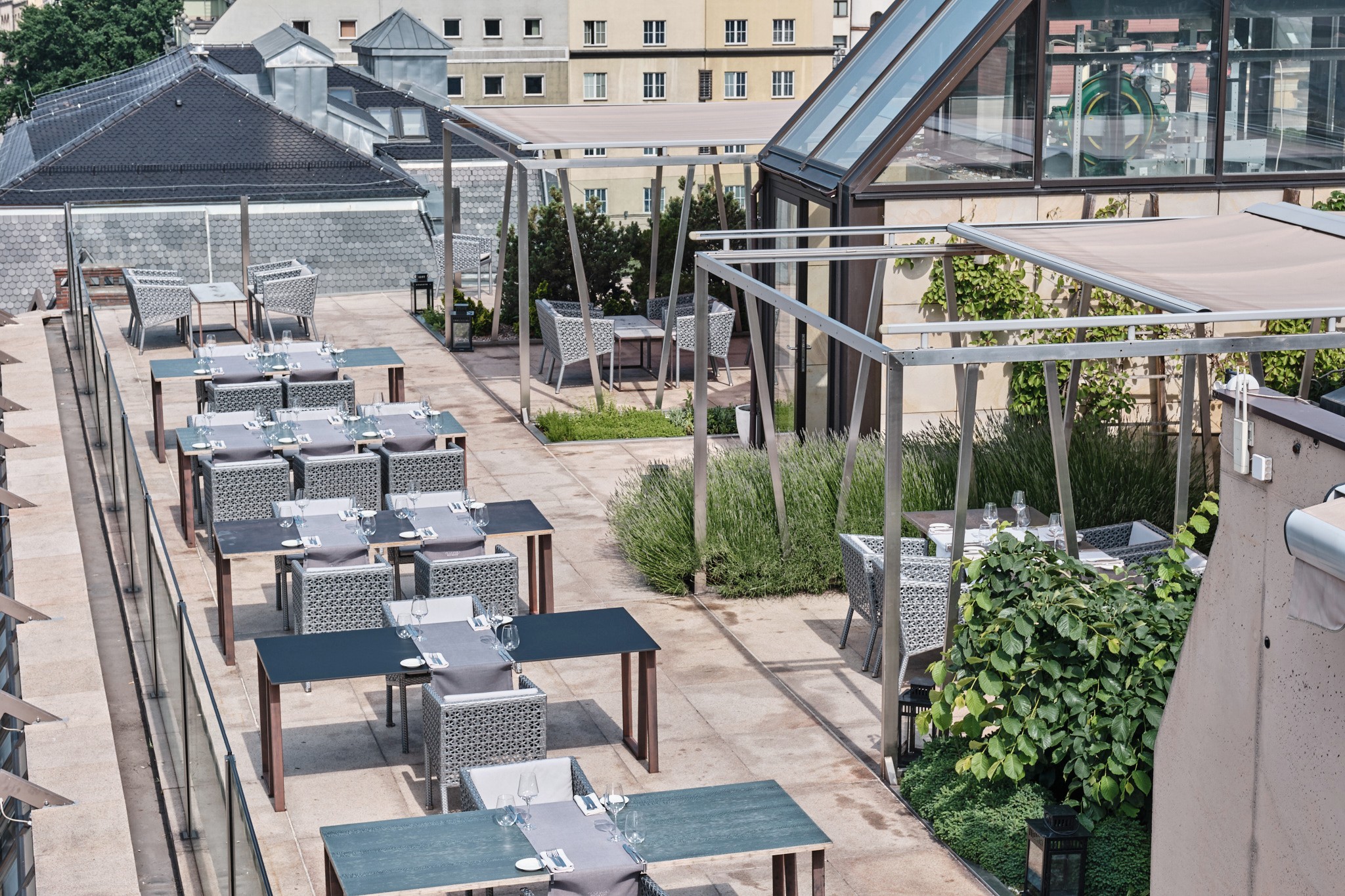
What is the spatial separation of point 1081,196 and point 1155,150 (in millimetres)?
805

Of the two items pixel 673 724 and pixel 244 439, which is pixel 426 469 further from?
pixel 673 724

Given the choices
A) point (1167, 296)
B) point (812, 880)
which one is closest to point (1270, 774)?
point (812, 880)

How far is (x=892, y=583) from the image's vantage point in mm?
9008

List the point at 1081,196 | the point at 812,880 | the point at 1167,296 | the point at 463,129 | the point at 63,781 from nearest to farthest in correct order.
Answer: the point at 812,880 → the point at 63,781 → the point at 1167,296 → the point at 1081,196 → the point at 463,129

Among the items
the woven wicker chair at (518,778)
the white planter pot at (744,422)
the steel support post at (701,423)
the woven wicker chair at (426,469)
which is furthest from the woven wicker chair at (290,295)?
the woven wicker chair at (518,778)

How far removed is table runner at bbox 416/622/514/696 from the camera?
8.58m

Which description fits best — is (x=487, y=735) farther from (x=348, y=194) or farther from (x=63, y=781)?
(x=348, y=194)

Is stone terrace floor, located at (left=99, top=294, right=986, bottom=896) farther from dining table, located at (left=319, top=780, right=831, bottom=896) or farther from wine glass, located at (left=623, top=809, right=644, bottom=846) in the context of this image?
wine glass, located at (left=623, top=809, right=644, bottom=846)

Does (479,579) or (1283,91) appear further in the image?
(1283,91)

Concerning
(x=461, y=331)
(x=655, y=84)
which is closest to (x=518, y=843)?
(x=461, y=331)

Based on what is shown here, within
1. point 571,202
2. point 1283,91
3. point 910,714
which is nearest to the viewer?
point 910,714

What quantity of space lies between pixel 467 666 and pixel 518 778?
55.0 inches

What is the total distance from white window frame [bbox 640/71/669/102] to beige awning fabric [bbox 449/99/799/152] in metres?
69.0

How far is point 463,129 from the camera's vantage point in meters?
19.8
